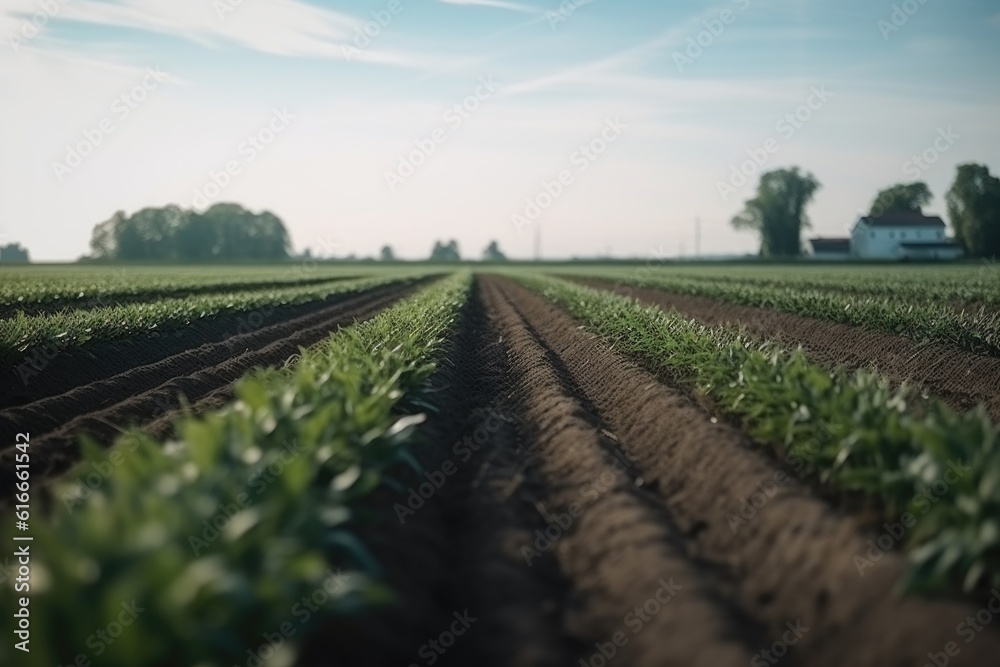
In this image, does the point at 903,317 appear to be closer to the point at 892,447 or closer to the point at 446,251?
the point at 892,447

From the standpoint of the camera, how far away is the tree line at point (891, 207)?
82.4 meters

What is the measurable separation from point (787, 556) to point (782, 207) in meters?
100

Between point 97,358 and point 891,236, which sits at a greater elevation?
point 891,236

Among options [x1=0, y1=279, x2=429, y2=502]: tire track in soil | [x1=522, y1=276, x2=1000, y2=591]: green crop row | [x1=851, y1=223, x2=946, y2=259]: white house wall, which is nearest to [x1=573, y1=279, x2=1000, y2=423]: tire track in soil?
[x1=522, y1=276, x2=1000, y2=591]: green crop row

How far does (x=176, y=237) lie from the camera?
104 metres

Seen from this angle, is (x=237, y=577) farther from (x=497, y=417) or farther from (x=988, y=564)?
(x=497, y=417)

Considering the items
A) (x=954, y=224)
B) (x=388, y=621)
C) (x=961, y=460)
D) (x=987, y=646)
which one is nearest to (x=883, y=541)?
(x=961, y=460)

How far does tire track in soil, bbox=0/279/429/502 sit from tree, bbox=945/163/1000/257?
284 ft

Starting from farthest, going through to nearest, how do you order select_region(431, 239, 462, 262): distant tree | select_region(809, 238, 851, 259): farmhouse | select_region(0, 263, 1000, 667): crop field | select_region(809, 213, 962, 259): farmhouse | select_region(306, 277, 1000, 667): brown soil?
select_region(431, 239, 462, 262): distant tree < select_region(809, 238, 851, 259): farmhouse < select_region(809, 213, 962, 259): farmhouse < select_region(306, 277, 1000, 667): brown soil < select_region(0, 263, 1000, 667): crop field

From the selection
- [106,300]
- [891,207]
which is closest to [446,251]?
[891,207]

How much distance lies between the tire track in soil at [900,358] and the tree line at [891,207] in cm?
7554

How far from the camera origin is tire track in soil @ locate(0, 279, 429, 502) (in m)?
7.34

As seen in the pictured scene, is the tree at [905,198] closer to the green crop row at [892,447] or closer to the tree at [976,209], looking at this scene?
the tree at [976,209]

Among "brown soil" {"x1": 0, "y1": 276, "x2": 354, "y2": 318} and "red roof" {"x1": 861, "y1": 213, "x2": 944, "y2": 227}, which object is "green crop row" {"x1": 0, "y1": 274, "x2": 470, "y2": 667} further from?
"red roof" {"x1": 861, "y1": 213, "x2": 944, "y2": 227}
